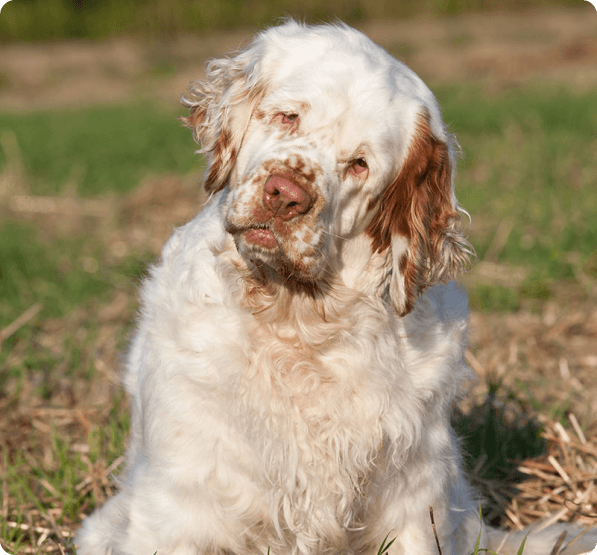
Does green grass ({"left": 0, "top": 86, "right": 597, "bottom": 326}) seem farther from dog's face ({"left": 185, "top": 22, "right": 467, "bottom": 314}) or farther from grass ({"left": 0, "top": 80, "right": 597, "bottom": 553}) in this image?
dog's face ({"left": 185, "top": 22, "right": 467, "bottom": 314})

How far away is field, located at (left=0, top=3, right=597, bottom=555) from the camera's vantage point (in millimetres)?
2682

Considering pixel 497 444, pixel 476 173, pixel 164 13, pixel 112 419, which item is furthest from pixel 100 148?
pixel 164 13

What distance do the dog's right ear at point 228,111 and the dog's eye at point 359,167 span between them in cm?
32

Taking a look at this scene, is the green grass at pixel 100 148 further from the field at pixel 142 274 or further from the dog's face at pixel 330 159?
the dog's face at pixel 330 159

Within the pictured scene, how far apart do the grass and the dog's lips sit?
824 millimetres

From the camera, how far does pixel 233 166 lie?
2035 mm

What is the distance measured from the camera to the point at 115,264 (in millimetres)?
5211

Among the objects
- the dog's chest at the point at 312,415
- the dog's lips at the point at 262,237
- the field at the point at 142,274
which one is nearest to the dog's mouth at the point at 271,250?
the dog's lips at the point at 262,237

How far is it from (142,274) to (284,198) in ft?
2.60

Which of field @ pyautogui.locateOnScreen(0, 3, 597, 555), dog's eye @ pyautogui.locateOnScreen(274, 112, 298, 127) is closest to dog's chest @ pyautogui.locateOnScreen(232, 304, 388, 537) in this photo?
dog's eye @ pyautogui.locateOnScreen(274, 112, 298, 127)

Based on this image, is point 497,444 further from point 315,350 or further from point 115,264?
point 115,264

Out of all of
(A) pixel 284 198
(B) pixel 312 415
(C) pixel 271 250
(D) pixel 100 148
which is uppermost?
(A) pixel 284 198

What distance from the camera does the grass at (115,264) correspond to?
2.74m

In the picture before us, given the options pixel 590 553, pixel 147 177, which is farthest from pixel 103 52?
pixel 590 553
